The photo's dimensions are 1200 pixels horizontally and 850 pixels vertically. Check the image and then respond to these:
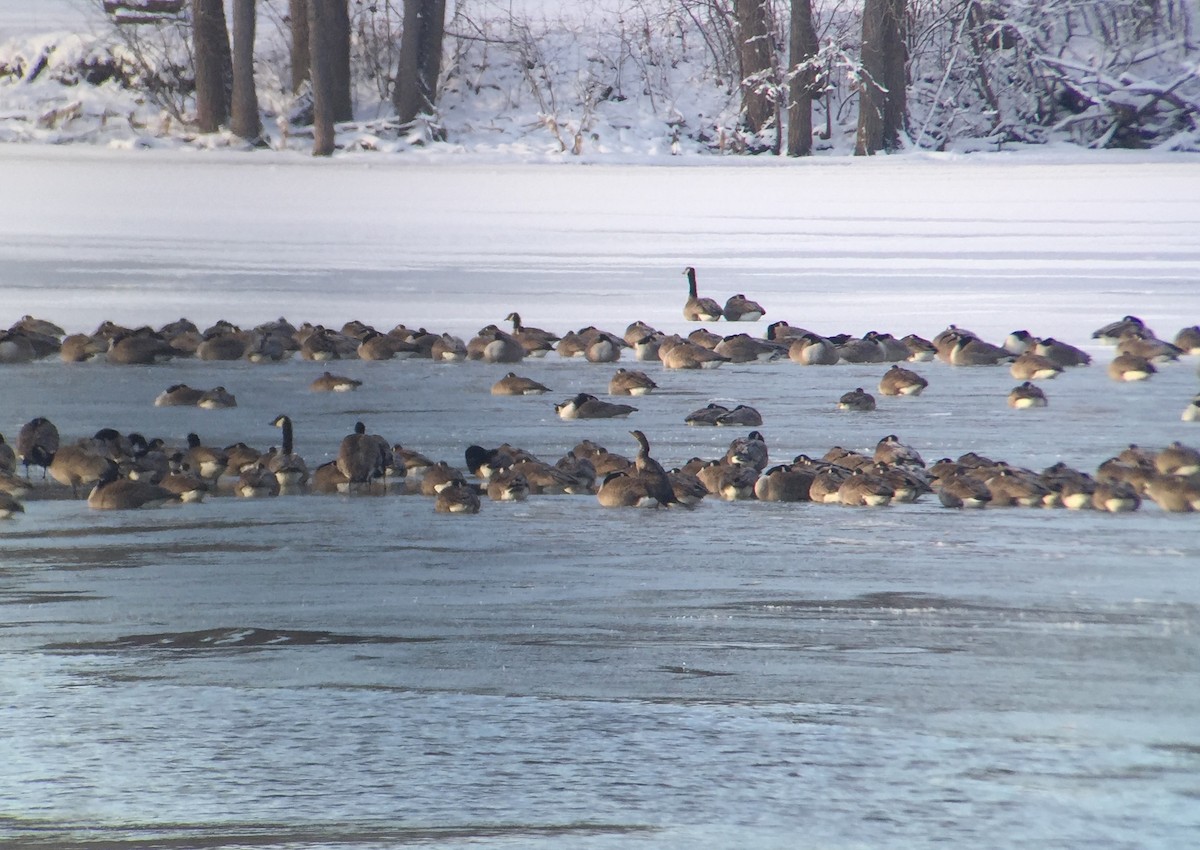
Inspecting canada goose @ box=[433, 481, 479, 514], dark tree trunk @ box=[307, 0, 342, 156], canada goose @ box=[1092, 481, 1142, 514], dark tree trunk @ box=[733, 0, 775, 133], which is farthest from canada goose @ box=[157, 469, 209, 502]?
dark tree trunk @ box=[733, 0, 775, 133]

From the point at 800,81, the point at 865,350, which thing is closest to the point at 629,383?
the point at 865,350

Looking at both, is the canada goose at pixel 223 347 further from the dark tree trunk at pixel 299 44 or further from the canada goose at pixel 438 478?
the dark tree trunk at pixel 299 44

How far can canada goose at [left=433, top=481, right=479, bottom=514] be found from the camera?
7.13 meters

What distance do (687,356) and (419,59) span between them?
23844 mm

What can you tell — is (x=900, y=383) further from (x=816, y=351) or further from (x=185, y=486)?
(x=185, y=486)

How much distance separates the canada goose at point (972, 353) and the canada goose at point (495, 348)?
3.07 m

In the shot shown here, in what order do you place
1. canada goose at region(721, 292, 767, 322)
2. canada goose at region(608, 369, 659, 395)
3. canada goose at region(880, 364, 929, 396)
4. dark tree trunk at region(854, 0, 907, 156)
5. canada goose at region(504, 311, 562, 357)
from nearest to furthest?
canada goose at region(880, 364, 929, 396) < canada goose at region(608, 369, 659, 395) < canada goose at region(504, 311, 562, 357) < canada goose at region(721, 292, 767, 322) < dark tree trunk at region(854, 0, 907, 156)

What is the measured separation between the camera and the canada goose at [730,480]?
7.46 m

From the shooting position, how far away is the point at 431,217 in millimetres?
21812

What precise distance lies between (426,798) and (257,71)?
112 feet

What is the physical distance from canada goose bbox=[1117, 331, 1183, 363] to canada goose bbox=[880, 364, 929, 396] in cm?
193

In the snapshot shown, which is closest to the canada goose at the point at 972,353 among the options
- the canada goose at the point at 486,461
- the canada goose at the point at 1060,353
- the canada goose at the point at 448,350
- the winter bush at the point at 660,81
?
the canada goose at the point at 1060,353

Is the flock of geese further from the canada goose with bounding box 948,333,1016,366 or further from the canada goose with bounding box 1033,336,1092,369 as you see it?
the canada goose with bounding box 948,333,1016,366

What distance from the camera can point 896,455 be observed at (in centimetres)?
767
